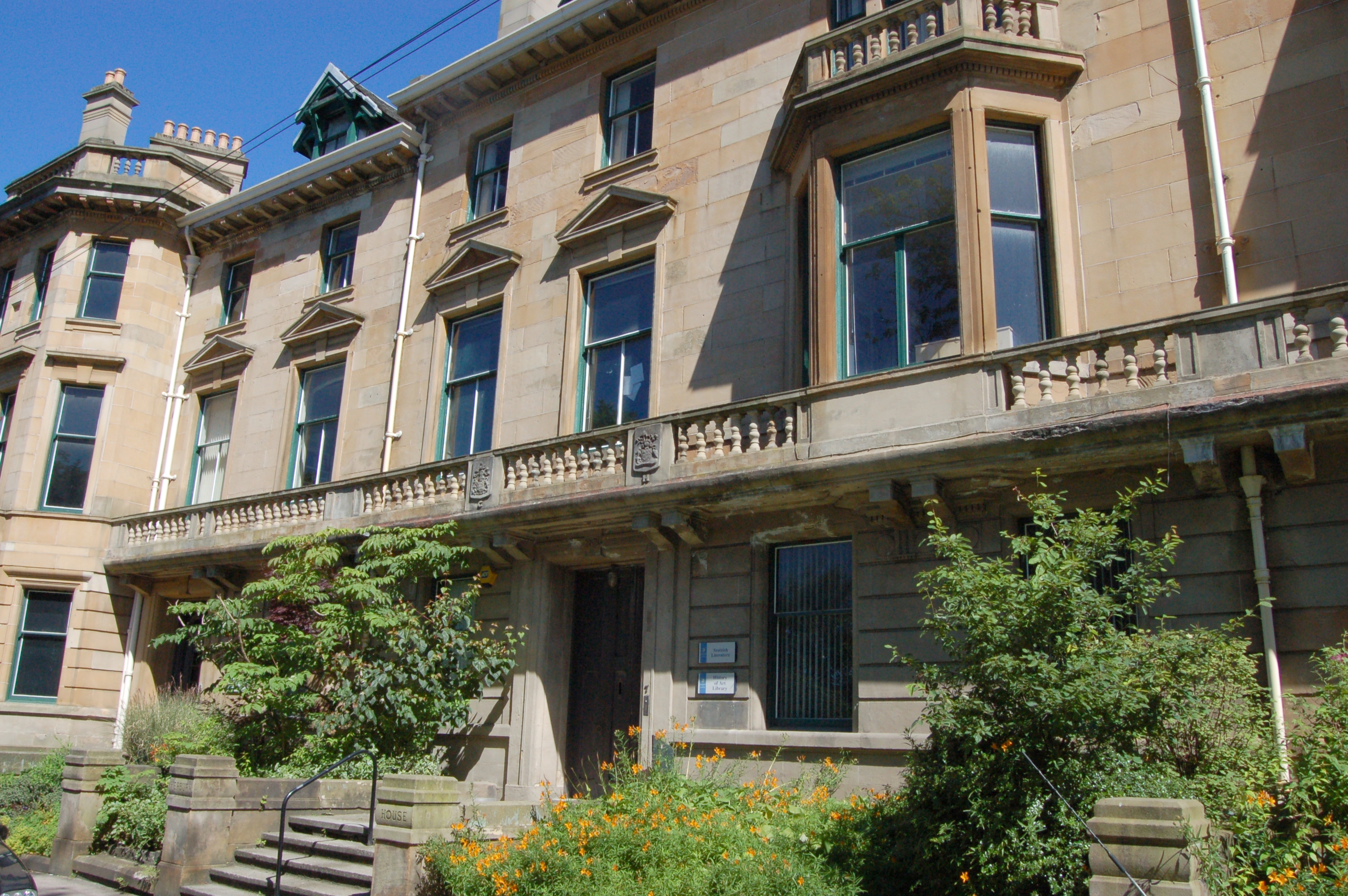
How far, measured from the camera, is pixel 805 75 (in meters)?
13.2

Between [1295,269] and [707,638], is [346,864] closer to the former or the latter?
[707,638]

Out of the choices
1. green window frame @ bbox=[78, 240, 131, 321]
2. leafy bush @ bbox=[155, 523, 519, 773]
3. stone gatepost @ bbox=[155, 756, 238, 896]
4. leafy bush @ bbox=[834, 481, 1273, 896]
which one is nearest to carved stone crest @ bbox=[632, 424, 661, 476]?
leafy bush @ bbox=[155, 523, 519, 773]

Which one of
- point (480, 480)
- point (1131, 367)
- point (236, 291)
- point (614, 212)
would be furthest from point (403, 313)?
point (1131, 367)

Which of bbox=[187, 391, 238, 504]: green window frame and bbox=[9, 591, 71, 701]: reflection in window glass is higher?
bbox=[187, 391, 238, 504]: green window frame

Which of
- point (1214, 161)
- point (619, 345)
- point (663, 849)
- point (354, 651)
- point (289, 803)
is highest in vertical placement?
point (1214, 161)

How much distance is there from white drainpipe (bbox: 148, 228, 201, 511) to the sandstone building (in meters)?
2.12

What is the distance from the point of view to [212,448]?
70.4ft

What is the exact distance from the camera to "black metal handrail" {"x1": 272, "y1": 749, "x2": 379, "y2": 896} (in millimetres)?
10000

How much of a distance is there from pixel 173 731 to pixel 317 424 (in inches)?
244

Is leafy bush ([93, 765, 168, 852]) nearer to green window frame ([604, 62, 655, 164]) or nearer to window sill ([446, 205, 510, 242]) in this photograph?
window sill ([446, 205, 510, 242])

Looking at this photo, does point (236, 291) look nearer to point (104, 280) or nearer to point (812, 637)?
point (104, 280)

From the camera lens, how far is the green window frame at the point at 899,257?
1170 centimetres

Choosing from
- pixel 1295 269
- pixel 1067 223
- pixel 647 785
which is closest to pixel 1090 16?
pixel 1067 223

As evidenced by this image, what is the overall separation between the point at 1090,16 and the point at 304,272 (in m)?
15.4
